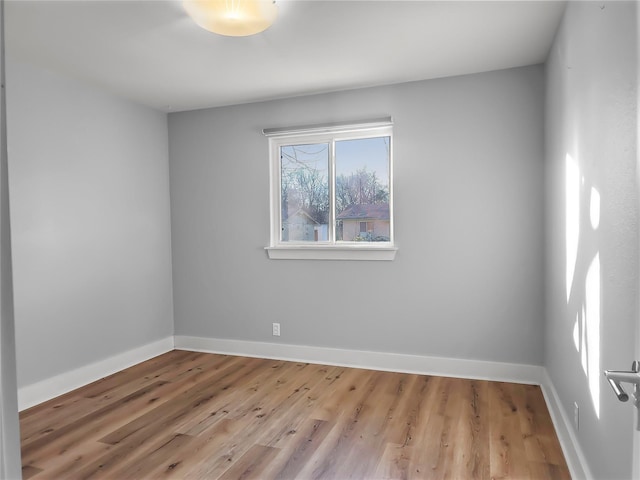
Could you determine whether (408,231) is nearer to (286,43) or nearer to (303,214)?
(303,214)

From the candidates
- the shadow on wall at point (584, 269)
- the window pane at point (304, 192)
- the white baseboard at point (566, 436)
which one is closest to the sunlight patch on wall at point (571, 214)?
the shadow on wall at point (584, 269)

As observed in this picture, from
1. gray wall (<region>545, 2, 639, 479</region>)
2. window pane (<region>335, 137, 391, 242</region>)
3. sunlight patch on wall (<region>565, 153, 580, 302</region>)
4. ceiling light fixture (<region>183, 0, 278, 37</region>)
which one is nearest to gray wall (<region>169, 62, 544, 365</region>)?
window pane (<region>335, 137, 391, 242</region>)

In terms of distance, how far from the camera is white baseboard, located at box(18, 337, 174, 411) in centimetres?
293

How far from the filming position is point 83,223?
11.0 ft

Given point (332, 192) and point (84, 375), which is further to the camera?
point (332, 192)

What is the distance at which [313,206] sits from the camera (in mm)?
3867

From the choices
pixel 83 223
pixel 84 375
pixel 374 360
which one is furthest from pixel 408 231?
pixel 84 375

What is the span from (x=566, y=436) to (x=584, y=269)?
0.97 meters

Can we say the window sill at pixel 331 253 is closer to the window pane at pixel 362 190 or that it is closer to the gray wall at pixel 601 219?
the window pane at pixel 362 190

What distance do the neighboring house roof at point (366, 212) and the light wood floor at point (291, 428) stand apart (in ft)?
4.24

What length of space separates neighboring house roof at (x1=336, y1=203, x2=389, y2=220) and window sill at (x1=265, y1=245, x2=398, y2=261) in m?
0.26

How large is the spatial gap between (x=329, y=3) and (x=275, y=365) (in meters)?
2.81

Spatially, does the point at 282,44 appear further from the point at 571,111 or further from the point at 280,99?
the point at 571,111

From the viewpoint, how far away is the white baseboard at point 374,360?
3246mm
